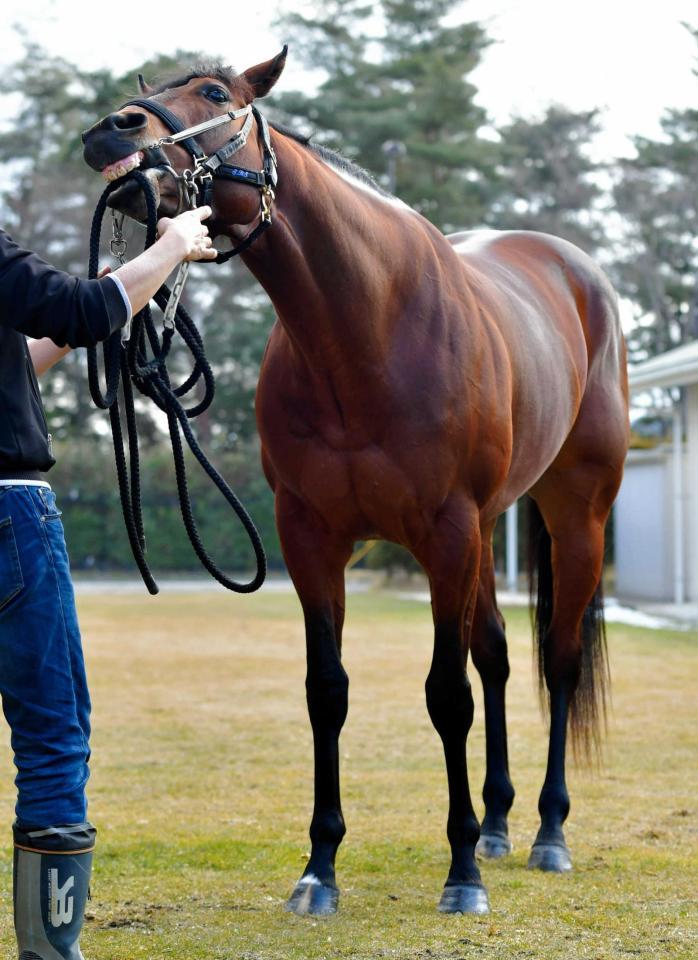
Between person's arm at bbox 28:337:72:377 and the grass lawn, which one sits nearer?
person's arm at bbox 28:337:72:377

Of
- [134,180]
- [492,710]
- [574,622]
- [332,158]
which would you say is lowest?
[492,710]

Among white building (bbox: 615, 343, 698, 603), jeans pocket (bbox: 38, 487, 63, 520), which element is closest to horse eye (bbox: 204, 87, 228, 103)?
jeans pocket (bbox: 38, 487, 63, 520)

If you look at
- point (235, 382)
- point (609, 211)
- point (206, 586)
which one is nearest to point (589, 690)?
point (206, 586)

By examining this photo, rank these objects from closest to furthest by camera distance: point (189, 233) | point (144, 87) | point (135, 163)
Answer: point (189, 233) < point (135, 163) < point (144, 87)

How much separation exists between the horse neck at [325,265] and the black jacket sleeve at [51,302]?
2.86 ft

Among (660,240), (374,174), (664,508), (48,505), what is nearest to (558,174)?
(660,240)

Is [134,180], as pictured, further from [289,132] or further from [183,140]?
[289,132]

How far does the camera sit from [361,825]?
452 centimetres

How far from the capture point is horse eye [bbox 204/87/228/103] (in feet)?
10.0

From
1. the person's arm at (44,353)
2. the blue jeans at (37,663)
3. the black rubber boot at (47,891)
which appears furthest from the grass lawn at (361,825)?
the person's arm at (44,353)

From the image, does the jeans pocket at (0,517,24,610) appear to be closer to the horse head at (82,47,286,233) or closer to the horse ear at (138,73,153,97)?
the horse head at (82,47,286,233)

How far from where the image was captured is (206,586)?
21594 millimetres

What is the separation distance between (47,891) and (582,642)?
2.79 metres

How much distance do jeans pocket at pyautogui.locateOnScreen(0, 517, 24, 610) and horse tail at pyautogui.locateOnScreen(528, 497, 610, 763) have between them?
269 centimetres
